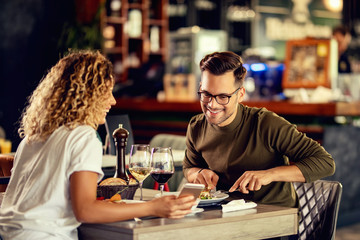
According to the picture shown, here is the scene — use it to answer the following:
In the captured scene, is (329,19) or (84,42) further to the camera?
(329,19)

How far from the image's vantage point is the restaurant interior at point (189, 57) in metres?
5.56

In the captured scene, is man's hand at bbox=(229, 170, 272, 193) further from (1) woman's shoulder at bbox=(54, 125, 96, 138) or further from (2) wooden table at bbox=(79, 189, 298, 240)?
(1) woman's shoulder at bbox=(54, 125, 96, 138)

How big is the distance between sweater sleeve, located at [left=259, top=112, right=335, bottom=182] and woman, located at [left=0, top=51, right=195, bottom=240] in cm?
66

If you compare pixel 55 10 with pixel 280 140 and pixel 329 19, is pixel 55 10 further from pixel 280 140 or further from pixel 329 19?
pixel 329 19

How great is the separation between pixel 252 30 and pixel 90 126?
10.6 meters

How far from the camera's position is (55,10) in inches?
219

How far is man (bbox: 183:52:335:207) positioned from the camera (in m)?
2.51

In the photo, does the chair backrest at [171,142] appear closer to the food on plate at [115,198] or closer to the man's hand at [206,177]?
the man's hand at [206,177]

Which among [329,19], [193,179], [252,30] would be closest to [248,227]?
[193,179]

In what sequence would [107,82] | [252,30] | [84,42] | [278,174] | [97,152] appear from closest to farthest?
[97,152] → [107,82] → [278,174] → [84,42] → [252,30]

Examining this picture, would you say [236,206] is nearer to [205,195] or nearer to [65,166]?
[205,195]

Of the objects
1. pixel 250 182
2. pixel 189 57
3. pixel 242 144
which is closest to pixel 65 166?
pixel 250 182

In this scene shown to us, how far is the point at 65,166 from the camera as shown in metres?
1.96

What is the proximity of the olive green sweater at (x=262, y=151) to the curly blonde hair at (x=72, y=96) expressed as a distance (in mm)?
703
